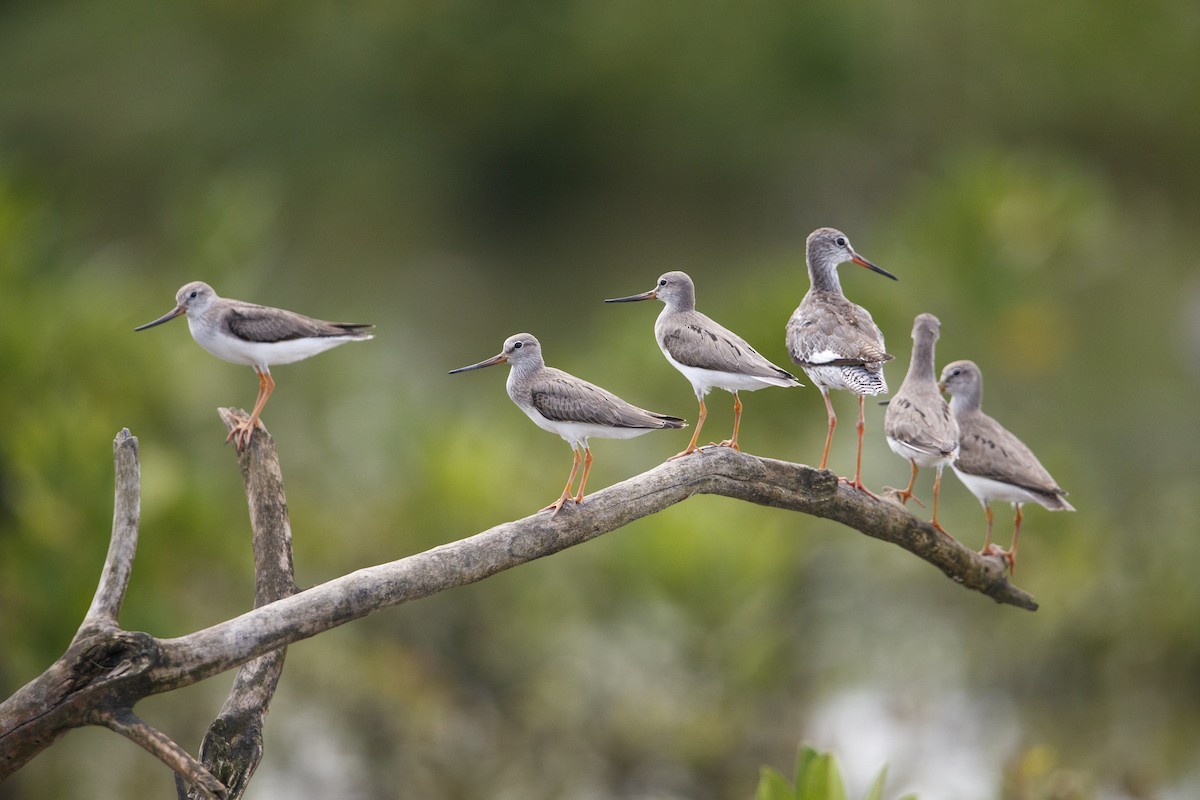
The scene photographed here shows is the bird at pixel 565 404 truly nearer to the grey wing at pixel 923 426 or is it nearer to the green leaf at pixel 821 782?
the grey wing at pixel 923 426

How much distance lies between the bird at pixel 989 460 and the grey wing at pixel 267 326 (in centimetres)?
138

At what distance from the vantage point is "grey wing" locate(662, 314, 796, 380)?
2738mm

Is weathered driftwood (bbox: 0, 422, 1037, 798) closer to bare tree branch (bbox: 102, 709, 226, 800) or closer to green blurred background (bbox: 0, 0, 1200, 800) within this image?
bare tree branch (bbox: 102, 709, 226, 800)

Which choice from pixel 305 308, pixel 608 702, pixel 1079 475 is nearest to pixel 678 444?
pixel 608 702

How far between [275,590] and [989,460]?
163 cm

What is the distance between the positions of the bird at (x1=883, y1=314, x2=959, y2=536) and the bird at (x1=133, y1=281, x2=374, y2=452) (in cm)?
112

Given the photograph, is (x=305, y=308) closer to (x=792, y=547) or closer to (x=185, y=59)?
(x=185, y=59)

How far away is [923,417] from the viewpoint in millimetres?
2977

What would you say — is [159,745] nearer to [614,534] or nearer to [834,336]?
[834,336]

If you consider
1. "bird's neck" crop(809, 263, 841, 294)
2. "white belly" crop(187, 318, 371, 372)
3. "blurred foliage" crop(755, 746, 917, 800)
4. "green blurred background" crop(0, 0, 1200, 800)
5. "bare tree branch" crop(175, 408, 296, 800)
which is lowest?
"blurred foliage" crop(755, 746, 917, 800)

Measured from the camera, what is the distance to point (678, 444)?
317 inches

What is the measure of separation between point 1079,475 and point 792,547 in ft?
6.57

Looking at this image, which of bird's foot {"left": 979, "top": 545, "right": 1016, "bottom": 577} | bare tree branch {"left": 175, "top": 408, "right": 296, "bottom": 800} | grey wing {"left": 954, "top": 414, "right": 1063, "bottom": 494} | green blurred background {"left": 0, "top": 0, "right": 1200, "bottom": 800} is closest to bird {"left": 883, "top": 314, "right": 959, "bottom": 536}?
grey wing {"left": 954, "top": 414, "right": 1063, "bottom": 494}

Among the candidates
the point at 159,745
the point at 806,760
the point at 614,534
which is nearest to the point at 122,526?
the point at 159,745
